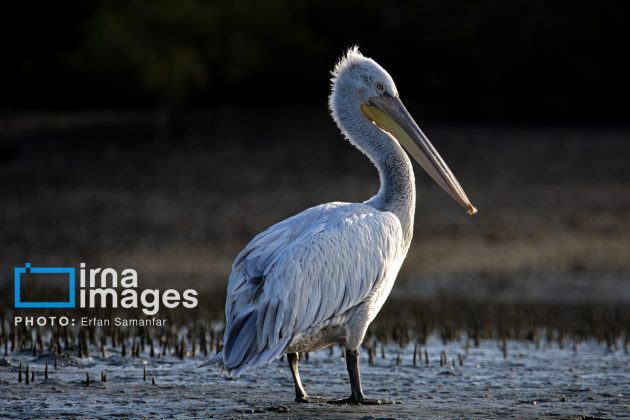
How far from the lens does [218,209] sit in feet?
64.6

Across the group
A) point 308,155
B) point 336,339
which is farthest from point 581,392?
point 308,155

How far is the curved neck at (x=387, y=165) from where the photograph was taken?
681 centimetres

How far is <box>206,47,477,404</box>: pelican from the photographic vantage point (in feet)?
19.9

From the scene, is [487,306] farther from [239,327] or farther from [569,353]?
[239,327]

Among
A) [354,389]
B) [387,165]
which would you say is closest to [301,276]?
[354,389]

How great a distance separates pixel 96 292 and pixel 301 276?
7959 millimetres

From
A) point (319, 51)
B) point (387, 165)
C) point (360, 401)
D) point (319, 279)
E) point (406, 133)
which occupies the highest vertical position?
point (319, 51)

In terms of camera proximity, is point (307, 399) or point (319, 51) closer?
point (307, 399)

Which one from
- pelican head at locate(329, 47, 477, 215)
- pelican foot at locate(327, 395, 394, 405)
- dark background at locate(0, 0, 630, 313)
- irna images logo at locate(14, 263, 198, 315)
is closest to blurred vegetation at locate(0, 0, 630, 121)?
dark background at locate(0, 0, 630, 313)

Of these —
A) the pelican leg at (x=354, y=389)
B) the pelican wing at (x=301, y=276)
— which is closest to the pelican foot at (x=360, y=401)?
the pelican leg at (x=354, y=389)

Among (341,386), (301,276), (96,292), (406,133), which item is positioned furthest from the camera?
(96,292)

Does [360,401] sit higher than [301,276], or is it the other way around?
[301,276]

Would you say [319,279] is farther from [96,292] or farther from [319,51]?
[319,51]

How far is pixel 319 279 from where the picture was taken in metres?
6.21
